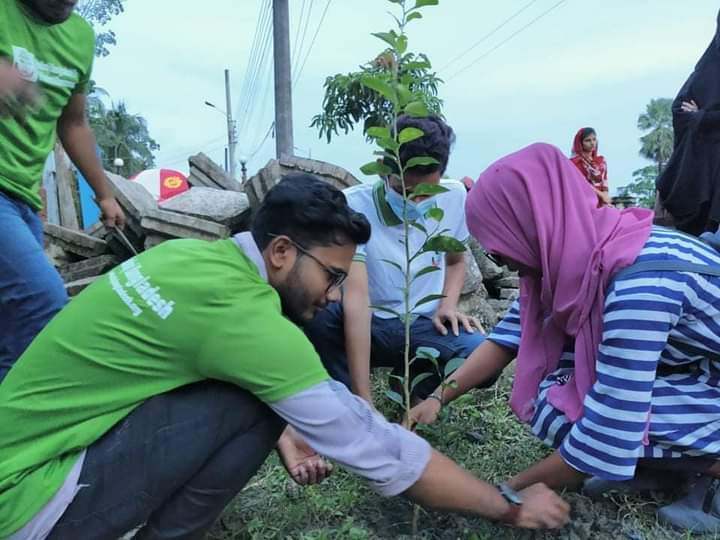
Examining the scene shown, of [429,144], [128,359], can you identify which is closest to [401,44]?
[429,144]

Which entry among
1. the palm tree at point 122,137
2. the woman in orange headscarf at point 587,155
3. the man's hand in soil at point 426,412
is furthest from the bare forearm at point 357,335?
the palm tree at point 122,137

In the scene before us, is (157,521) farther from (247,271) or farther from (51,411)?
(247,271)

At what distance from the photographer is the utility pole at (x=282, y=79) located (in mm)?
9384

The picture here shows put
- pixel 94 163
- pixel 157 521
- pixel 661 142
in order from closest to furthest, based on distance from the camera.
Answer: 1. pixel 157 521
2. pixel 94 163
3. pixel 661 142

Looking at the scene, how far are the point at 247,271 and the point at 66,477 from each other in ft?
1.92

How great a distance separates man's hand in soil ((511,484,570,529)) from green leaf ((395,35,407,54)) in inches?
47.2

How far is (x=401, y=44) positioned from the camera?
5.99ft

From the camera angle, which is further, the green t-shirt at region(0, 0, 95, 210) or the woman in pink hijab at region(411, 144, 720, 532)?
the green t-shirt at region(0, 0, 95, 210)

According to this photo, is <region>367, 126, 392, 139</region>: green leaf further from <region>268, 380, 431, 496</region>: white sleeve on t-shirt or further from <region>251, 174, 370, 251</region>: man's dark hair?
<region>268, 380, 431, 496</region>: white sleeve on t-shirt

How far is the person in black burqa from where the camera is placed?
388cm

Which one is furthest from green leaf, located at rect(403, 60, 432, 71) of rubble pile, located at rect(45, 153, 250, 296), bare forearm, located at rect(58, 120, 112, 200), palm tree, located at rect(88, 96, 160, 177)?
palm tree, located at rect(88, 96, 160, 177)

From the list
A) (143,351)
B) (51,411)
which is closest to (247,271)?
(143,351)

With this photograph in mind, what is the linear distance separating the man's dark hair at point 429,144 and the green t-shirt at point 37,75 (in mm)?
1175

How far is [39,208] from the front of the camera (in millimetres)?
2393
